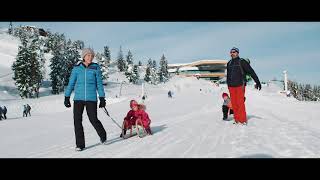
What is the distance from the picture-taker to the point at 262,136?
7.92 meters

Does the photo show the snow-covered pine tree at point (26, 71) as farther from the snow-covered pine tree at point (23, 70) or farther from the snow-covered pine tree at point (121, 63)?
the snow-covered pine tree at point (121, 63)

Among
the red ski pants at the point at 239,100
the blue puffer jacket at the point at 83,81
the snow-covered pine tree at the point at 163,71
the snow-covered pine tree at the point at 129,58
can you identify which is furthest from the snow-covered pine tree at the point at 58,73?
the snow-covered pine tree at the point at 129,58

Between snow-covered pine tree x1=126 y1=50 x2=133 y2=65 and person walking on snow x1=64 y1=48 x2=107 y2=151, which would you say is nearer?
person walking on snow x1=64 y1=48 x2=107 y2=151

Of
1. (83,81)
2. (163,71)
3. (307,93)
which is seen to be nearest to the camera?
(83,81)

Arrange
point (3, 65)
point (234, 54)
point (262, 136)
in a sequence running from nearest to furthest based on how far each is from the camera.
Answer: point (262, 136)
point (234, 54)
point (3, 65)

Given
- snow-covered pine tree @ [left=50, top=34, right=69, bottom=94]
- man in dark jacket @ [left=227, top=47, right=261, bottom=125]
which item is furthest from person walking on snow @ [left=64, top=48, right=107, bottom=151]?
snow-covered pine tree @ [left=50, top=34, right=69, bottom=94]

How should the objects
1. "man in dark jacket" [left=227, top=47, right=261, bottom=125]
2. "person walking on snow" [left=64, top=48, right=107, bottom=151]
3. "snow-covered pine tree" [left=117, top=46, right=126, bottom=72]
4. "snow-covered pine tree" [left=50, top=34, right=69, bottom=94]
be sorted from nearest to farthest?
"person walking on snow" [left=64, top=48, right=107, bottom=151] → "man in dark jacket" [left=227, top=47, right=261, bottom=125] → "snow-covered pine tree" [left=50, top=34, right=69, bottom=94] → "snow-covered pine tree" [left=117, top=46, right=126, bottom=72]

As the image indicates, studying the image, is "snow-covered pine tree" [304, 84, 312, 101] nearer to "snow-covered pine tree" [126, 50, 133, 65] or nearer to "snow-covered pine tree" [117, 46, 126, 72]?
"snow-covered pine tree" [126, 50, 133, 65]

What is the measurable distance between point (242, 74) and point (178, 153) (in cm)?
500

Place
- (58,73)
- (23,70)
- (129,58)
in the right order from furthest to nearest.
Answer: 1. (129,58)
2. (58,73)
3. (23,70)

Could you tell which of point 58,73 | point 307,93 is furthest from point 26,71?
point 307,93

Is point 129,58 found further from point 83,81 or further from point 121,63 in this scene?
point 83,81
